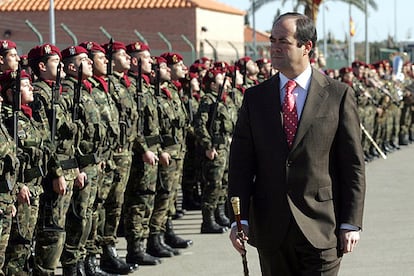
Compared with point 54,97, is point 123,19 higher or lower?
lower

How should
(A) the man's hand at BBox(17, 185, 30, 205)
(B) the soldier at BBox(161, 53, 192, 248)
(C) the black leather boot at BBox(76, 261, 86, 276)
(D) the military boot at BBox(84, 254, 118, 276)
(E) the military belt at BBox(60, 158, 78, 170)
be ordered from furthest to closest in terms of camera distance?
(B) the soldier at BBox(161, 53, 192, 248), (D) the military boot at BBox(84, 254, 118, 276), (C) the black leather boot at BBox(76, 261, 86, 276), (E) the military belt at BBox(60, 158, 78, 170), (A) the man's hand at BBox(17, 185, 30, 205)

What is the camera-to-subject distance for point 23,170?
7.36 m

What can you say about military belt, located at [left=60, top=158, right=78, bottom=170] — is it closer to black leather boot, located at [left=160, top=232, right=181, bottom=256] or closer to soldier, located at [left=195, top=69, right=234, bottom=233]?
black leather boot, located at [left=160, top=232, right=181, bottom=256]

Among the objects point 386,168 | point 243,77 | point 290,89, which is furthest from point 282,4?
point 290,89

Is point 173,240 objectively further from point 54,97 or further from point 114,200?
point 54,97

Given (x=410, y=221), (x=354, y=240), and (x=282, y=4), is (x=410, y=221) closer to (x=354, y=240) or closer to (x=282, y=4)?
(x=354, y=240)

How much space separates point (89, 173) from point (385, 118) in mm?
14965

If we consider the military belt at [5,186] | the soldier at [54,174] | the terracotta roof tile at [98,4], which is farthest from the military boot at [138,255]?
the terracotta roof tile at [98,4]

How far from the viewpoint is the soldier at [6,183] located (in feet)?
22.7

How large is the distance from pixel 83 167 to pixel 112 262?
1.24 m

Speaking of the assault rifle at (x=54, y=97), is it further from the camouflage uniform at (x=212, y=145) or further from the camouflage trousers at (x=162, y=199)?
the camouflage uniform at (x=212, y=145)

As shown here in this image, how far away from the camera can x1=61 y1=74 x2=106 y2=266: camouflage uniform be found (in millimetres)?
8391

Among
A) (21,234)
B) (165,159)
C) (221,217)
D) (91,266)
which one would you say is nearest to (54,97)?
(21,234)

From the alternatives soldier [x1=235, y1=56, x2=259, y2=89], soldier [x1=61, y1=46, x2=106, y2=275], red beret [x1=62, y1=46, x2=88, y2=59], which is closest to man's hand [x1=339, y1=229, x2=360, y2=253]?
soldier [x1=61, y1=46, x2=106, y2=275]
